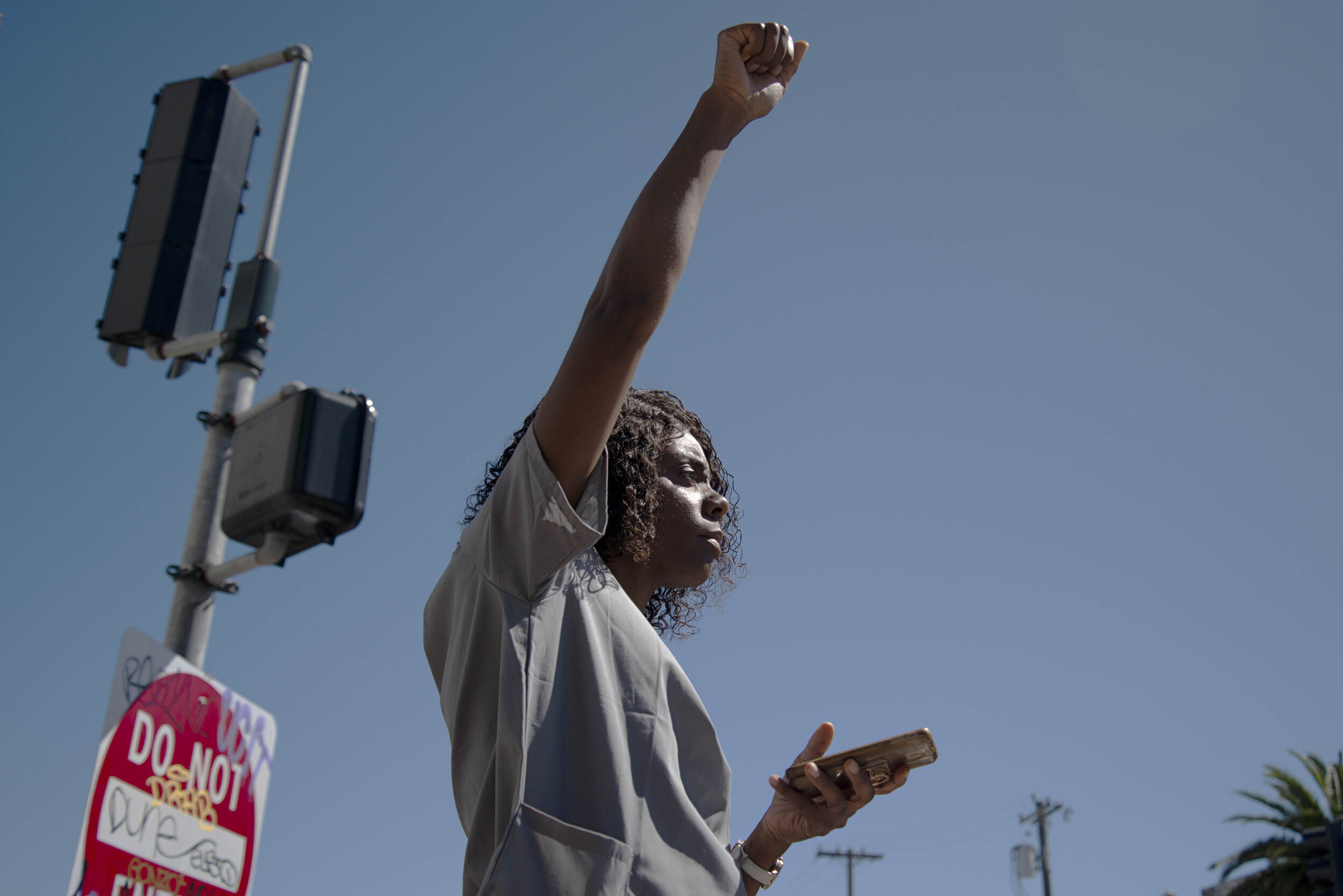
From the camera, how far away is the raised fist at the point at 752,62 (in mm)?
1967

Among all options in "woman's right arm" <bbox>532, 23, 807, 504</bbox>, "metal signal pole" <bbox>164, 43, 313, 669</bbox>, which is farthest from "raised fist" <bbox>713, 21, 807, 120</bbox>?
"metal signal pole" <bbox>164, 43, 313, 669</bbox>

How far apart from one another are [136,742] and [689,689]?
3216mm

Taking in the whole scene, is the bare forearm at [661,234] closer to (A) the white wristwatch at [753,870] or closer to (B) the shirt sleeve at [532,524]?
(B) the shirt sleeve at [532,524]

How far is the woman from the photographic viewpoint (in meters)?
1.69

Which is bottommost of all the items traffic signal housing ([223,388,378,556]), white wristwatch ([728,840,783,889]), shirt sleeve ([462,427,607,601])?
white wristwatch ([728,840,783,889])

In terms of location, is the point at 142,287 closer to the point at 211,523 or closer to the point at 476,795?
the point at 211,523

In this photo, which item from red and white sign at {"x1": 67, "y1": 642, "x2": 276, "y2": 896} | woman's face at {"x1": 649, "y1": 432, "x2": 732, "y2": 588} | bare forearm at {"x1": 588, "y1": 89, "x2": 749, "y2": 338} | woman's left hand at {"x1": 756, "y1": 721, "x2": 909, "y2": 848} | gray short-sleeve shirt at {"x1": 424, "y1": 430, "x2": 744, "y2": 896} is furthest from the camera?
red and white sign at {"x1": 67, "y1": 642, "x2": 276, "y2": 896}

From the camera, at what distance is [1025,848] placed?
37594mm

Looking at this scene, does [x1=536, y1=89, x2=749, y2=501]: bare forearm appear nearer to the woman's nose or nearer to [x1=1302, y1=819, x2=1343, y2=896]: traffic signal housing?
the woman's nose

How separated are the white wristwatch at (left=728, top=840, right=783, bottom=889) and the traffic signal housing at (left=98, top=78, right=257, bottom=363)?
347cm

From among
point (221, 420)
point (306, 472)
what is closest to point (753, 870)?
point (306, 472)

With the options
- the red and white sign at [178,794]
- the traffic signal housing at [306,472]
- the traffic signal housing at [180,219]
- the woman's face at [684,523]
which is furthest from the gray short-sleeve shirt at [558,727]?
the traffic signal housing at [180,219]

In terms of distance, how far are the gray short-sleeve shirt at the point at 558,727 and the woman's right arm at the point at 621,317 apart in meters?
0.05

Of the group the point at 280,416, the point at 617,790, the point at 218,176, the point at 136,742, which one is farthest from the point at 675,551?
the point at 218,176
